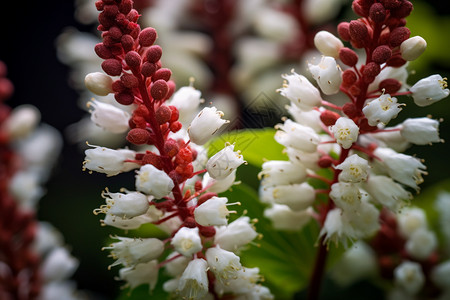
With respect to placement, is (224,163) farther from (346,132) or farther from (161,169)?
(346,132)

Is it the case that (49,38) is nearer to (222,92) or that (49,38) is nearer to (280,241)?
→ (222,92)

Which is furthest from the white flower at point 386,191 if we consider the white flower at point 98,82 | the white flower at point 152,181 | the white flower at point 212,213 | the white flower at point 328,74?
the white flower at point 98,82

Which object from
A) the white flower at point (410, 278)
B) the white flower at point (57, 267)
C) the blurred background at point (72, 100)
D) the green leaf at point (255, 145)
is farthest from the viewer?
the blurred background at point (72, 100)

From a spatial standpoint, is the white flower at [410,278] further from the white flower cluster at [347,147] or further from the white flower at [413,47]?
the white flower at [413,47]

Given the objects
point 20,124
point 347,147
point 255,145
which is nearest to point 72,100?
point 20,124

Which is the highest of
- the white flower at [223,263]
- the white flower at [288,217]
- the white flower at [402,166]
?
the white flower at [402,166]

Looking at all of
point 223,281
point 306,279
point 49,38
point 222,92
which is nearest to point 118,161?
point 223,281
